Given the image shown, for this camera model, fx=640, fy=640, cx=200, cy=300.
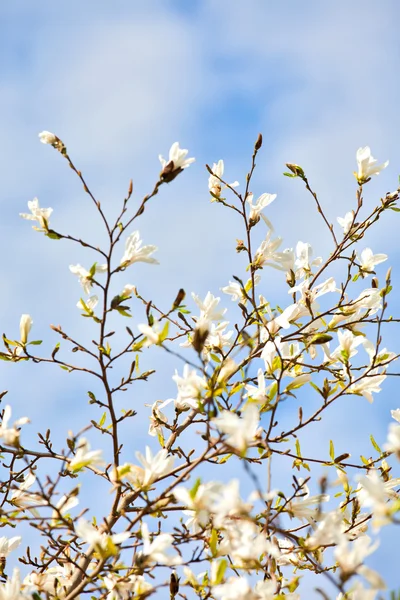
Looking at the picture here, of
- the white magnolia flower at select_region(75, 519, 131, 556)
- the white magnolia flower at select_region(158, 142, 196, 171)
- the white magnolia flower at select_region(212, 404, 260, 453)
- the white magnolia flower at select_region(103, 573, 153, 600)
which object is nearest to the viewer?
the white magnolia flower at select_region(212, 404, 260, 453)

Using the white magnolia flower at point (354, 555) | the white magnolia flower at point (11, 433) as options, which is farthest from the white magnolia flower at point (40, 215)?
the white magnolia flower at point (354, 555)

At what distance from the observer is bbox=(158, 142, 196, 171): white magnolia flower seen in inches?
90.8

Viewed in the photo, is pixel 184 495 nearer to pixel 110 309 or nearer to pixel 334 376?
pixel 110 309

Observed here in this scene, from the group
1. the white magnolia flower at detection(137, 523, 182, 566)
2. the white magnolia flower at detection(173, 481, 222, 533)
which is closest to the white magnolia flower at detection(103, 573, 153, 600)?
the white magnolia flower at detection(137, 523, 182, 566)

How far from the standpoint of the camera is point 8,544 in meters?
2.77

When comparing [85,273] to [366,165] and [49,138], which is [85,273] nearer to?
[49,138]

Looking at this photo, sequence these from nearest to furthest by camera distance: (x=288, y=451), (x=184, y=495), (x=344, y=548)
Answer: (x=344, y=548), (x=184, y=495), (x=288, y=451)

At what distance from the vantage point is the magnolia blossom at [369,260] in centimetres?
286

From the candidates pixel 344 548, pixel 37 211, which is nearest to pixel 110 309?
pixel 37 211

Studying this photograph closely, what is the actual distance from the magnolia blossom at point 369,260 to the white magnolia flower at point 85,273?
1.18 m

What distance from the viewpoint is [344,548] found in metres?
1.61

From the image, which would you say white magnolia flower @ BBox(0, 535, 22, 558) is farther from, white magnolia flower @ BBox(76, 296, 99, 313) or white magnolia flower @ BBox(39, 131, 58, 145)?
white magnolia flower @ BBox(39, 131, 58, 145)

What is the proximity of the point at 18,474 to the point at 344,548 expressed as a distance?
1707mm

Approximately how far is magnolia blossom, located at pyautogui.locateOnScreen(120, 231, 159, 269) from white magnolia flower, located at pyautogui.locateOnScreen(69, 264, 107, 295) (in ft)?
0.27
